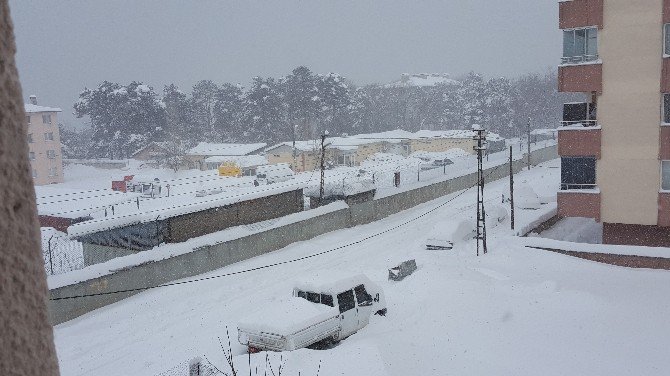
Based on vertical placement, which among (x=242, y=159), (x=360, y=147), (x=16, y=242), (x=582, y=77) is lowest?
(x=242, y=159)

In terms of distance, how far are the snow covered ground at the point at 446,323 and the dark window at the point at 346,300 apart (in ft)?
3.00

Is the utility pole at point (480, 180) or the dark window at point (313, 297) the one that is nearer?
the dark window at point (313, 297)

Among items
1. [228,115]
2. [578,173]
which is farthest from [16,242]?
[228,115]

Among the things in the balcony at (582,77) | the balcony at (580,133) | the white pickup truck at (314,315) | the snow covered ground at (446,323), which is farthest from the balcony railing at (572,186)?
the white pickup truck at (314,315)

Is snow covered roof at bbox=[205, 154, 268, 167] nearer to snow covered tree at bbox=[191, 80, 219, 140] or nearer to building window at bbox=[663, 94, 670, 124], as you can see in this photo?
snow covered tree at bbox=[191, 80, 219, 140]

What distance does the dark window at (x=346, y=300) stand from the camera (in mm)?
15766

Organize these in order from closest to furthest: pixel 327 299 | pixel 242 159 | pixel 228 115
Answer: pixel 327 299 → pixel 242 159 → pixel 228 115

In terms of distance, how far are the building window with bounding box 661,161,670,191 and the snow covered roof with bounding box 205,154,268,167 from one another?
49.6 metres

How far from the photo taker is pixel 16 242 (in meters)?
0.91

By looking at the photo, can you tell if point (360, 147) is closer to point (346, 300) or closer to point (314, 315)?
point (346, 300)

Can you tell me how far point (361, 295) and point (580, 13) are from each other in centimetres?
1442

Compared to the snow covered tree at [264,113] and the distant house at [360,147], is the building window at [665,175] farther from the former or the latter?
the snow covered tree at [264,113]

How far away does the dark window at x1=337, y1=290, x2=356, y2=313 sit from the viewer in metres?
15.8

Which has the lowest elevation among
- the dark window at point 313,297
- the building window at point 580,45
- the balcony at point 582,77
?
the dark window at point 313,297
